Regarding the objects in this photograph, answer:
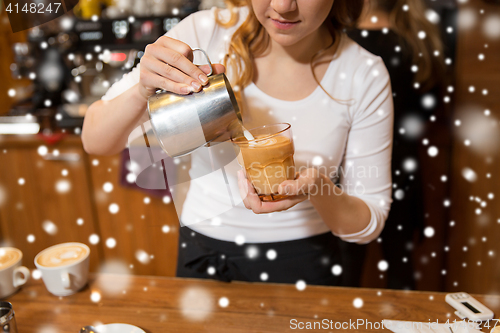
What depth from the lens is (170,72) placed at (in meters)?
0.80

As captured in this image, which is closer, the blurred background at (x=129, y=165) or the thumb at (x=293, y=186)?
the thumb at (x=293, y=186)

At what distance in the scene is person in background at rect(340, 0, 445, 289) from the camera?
1784 mm

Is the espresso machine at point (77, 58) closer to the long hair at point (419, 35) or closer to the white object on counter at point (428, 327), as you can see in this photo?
the long hair at point (419, 35)

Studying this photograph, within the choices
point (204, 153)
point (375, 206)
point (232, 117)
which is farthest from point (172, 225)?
point (232, 117)

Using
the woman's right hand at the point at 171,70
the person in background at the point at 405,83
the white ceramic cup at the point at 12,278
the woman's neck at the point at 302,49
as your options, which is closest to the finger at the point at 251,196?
the woman's right hand at the point at 171,70

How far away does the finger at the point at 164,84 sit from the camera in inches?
30.6

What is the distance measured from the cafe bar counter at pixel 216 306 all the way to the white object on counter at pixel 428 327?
0.03m

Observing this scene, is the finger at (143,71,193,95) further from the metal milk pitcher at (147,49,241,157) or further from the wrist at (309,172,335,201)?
the wrist at (309,172,335,201)

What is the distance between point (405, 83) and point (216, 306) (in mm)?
1363

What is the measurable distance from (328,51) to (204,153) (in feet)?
1.52

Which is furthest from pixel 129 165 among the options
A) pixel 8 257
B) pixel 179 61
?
Answer: pixel 179 61

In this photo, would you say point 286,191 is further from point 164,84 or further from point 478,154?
point 478,154

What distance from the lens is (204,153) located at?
43.9 inches

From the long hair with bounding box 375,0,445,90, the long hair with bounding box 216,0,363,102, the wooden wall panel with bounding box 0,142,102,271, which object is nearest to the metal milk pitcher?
the long hair with bounding box 216,0,363,102
